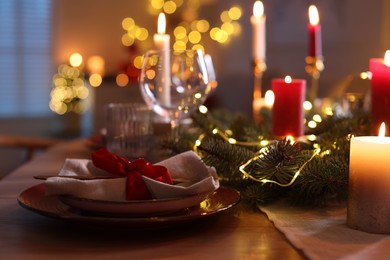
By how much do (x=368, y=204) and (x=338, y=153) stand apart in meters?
0.22

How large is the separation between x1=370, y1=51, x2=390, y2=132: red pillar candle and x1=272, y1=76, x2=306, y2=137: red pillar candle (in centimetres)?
14

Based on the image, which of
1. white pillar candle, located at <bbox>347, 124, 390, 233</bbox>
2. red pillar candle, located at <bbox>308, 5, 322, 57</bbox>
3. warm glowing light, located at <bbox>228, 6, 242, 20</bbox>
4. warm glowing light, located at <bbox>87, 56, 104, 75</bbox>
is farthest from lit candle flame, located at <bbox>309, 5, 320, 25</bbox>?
warm glowing light, located at <bbox>87, 56, 104, 75</bbox>

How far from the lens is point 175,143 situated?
1118mm

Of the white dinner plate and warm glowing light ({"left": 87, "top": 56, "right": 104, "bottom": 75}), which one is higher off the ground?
warm glowing light ({"left": 87, "top": 56, "right": 104, "bottom": 75})

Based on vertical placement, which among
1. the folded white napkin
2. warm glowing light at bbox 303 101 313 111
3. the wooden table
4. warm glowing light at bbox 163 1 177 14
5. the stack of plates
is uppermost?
warm glowing light at bbox 163 1 177 14

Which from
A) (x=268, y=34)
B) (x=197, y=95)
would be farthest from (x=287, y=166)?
(x=268, y=34)

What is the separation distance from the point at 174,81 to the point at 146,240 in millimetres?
460

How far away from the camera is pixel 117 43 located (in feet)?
16.4

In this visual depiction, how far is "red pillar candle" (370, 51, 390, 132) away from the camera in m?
A: 0.96

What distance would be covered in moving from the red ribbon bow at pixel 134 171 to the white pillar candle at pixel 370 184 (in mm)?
226

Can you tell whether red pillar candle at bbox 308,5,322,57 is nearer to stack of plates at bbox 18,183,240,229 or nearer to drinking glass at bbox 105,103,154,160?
drinking glass at bbox 105,103,154,160

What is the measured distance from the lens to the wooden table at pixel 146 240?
67cm

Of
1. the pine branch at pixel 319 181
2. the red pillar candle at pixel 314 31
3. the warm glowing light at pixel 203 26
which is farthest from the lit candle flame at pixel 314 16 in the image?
the warm glowing light at pixel 203 26

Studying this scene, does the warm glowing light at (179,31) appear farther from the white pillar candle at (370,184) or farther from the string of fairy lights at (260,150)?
the white pillar candle at (370,184)
